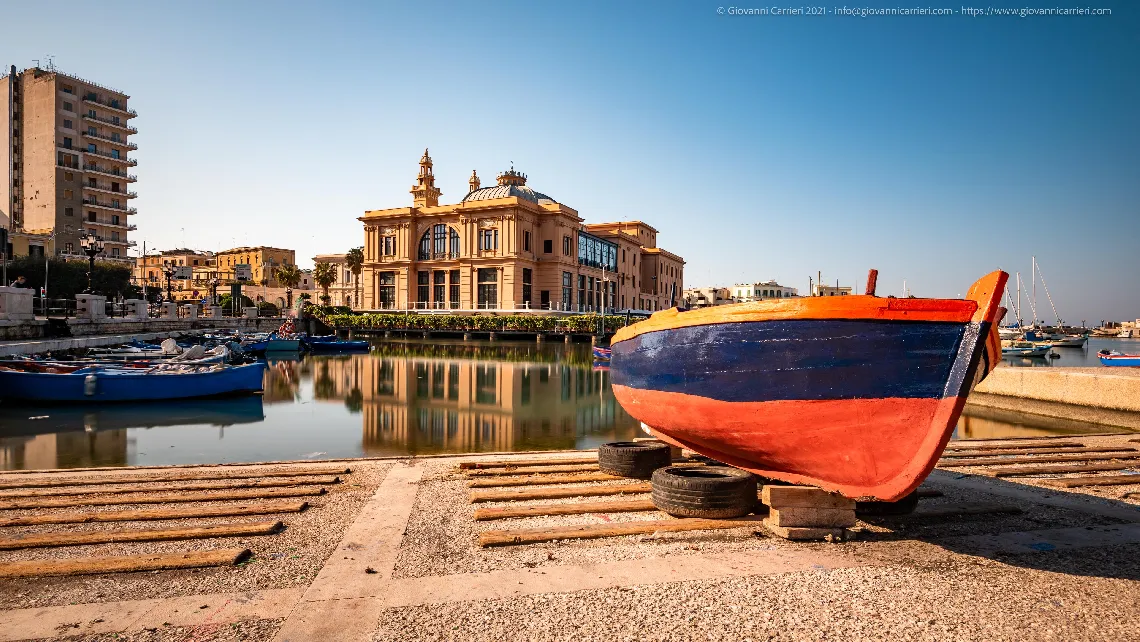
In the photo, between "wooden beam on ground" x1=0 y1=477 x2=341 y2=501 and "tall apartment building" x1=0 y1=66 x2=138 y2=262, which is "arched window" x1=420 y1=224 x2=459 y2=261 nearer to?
"tall apartment building" x1=0 y1=66 x2=138 y2=262

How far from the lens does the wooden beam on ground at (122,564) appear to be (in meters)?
5.06

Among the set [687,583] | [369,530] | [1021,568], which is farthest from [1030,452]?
[369,530]

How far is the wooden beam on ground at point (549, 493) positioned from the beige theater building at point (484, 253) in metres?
60.0

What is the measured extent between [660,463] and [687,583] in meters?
3.43

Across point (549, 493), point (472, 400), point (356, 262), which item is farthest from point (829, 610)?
point (356, 262)

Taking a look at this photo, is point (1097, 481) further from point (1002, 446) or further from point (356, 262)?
point (356, 262)

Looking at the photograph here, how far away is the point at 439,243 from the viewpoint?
241 ft

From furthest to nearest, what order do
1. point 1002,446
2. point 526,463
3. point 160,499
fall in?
point 1002,446
point 526,463
point 160,499

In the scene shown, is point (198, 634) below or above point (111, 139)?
below

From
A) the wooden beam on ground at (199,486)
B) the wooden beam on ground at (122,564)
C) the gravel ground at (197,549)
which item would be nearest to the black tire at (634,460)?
the gravel ground at (197,549)

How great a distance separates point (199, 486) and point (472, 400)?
14.1 metres

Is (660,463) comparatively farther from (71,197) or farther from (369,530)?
(71,197)

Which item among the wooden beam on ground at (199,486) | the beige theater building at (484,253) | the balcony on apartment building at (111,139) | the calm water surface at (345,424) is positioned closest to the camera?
the wooden beam on ground at (199,486)

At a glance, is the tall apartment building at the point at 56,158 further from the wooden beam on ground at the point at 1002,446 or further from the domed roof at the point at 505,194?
the wooden beam on ground at the point at 1002,446
